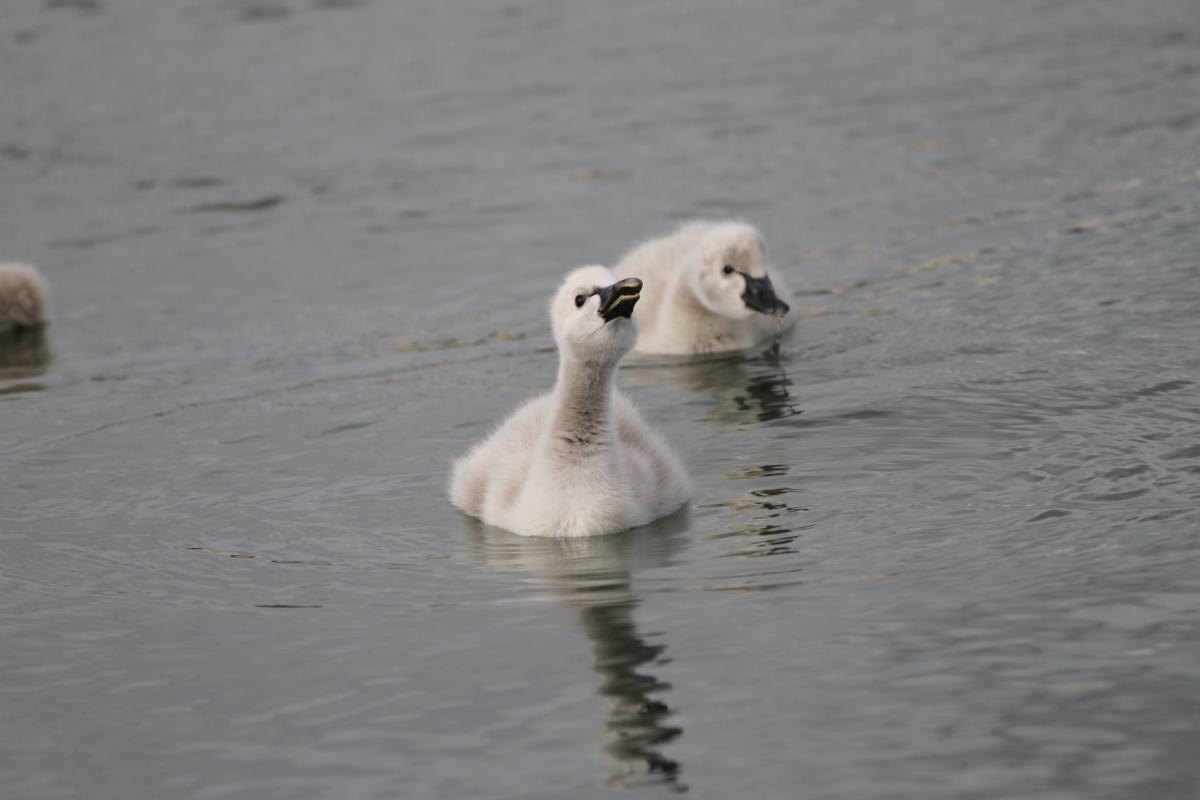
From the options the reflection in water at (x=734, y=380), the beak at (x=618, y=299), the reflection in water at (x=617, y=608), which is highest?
the beak at (x=618, y=299)

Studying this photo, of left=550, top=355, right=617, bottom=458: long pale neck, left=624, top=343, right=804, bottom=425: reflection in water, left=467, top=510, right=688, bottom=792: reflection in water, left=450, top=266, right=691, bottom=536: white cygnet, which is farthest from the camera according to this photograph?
left=624, top=343, right=804, bottom=425: reflection in water

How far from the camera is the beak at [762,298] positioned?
1107 centimetres

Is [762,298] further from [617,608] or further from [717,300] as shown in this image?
[617,608]

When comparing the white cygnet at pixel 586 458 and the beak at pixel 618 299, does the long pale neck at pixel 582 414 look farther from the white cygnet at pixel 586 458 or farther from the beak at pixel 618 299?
the beak at pixel 618 299

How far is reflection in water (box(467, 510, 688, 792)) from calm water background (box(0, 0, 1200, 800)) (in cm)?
2

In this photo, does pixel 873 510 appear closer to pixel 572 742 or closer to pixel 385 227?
pixel 572 742

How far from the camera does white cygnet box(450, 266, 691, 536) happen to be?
7648 millimetres

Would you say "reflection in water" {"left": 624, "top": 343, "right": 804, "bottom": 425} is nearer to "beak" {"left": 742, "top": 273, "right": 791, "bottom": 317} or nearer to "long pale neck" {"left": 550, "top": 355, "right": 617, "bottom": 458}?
"beak" {"left": 742, "top": 273, "right": 791, "bottom": 317}

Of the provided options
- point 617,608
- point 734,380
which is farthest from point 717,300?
point 617,608

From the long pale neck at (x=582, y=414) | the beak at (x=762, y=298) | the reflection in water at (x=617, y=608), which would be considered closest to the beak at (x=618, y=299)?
the long pale neck at (x=582, y=414)

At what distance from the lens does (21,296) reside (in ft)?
43.7

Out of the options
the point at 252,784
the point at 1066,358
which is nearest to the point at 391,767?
the point at 252,784

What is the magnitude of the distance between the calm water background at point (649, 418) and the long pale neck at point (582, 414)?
450mm

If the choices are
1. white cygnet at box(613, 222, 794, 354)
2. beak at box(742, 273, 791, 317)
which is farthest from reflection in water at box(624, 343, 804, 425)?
beak at box(742, 273, 791, 317)
